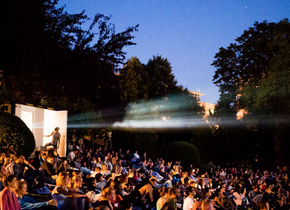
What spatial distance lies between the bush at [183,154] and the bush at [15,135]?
2283cm

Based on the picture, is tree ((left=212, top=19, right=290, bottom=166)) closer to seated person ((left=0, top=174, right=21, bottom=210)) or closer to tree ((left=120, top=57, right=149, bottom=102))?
tree ((left=120, top=57, right=149, bottom=102))

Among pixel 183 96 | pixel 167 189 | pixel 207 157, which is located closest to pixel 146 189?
pixel 167 189

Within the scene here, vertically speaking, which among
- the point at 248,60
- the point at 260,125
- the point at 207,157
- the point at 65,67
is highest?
the point at 248,60

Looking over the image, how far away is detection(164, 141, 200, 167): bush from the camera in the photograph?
36281 millimetres

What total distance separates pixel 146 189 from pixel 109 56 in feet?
34.3

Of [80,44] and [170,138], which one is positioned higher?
[80,44]

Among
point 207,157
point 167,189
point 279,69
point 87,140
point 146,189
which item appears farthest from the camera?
point 207,157

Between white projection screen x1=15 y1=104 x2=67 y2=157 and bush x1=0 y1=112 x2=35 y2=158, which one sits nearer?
bush x1=0 y1=112 x2=35 y2=158

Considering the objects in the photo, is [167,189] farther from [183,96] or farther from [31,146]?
[183,96]

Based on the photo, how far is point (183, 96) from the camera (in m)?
48.4

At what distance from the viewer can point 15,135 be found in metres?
14.7

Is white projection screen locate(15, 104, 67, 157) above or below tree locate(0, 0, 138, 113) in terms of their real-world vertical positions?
below

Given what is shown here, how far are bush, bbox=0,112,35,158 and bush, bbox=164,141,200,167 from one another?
2283 centimetres

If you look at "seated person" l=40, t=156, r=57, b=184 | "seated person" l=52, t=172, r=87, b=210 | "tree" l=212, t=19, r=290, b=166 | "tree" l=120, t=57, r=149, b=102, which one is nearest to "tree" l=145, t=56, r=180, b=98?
"tree" l=120, t=57, r=149, b=102
